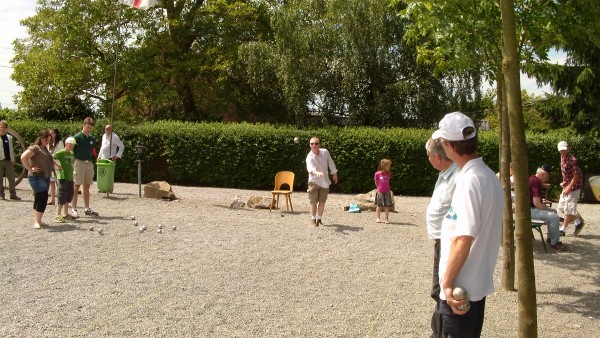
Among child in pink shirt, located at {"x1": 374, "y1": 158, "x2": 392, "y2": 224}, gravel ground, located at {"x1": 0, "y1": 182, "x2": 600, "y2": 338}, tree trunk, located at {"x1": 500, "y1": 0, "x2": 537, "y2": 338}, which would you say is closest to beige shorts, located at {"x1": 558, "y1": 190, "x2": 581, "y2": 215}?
gravel ground, located at {"x1": 0, "y1": 182, "x2": 600, "y2": 338}

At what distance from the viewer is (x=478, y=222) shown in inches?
120

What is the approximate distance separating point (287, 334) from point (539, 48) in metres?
5.09

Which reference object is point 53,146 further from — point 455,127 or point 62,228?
point 455,127

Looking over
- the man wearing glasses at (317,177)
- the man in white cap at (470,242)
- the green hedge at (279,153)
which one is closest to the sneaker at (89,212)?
the man wearing glasses at (317,177)

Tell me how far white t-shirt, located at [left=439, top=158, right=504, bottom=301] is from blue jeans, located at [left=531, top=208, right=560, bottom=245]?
716 cm

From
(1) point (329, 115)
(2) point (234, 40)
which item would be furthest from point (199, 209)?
(2) point (234, 40)

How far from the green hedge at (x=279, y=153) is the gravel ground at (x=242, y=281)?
7881 mm

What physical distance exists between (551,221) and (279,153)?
1225cm

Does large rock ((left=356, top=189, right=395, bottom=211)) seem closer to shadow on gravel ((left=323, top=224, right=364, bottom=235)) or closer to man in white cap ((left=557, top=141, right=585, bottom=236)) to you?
shadow on gravel ((left=323, top=224, right=364, bottom=235))

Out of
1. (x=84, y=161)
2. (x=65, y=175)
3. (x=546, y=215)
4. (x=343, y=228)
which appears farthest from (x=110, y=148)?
(x=546, y=215)

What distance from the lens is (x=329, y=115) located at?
24047 millimetres

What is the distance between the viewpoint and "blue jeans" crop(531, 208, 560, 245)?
969cm

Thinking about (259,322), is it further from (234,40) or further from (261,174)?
(234,40)

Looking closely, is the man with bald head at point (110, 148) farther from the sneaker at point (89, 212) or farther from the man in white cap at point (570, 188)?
the man in white cap at point (570, 188)
